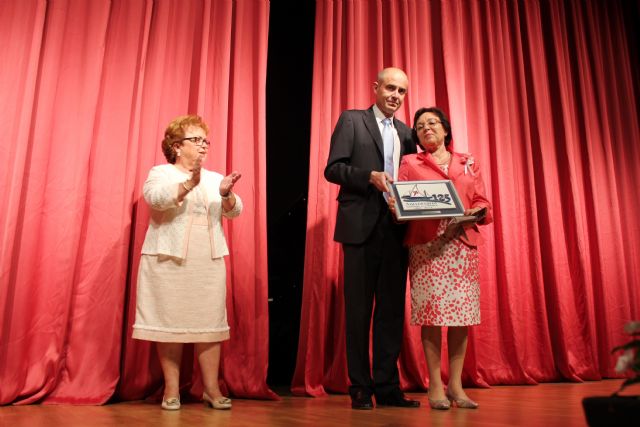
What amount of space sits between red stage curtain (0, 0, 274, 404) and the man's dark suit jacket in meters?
0.67

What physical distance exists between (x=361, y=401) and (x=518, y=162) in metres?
2.08

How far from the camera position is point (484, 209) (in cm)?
227

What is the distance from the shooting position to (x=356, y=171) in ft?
7.55

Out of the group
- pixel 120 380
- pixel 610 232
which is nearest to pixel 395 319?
pixel 120 380

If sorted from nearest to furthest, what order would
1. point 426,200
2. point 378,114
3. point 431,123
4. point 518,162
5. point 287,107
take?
1. point 426,200
2. point 431,123
3. point 378,114
4. point 518,162
5. point 287,107

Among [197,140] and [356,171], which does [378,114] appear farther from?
[197,140]

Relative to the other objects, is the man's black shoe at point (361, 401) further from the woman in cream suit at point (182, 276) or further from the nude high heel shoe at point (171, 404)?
the nude high heel shoe at point (171, 404)

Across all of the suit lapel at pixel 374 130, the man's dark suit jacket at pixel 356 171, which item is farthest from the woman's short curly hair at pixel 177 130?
the suit lapel at pixel 374 130

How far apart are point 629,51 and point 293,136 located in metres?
2.63

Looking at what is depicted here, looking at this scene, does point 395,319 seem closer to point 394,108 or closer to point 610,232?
point 394,108

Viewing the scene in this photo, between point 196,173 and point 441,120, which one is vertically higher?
point 441,120

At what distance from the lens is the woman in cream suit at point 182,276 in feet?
7.41

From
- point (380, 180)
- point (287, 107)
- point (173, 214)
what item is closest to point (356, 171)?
point (380, 180)

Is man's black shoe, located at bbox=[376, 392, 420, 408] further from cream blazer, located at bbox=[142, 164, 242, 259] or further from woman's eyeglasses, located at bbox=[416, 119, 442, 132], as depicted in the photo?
woman's eyeglasses, located at bbox=[416, 119, 442, 132]
